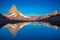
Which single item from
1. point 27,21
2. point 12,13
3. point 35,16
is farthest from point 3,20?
point 35,16

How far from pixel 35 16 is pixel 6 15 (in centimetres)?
224

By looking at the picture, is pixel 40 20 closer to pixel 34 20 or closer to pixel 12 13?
pixel 34 20

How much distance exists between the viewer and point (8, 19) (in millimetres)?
11938

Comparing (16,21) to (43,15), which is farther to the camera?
(16,21)

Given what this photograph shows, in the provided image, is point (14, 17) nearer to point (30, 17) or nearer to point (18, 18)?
point (18, 18)

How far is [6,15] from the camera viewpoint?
1177 cm

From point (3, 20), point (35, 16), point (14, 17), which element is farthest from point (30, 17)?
point (3, 20)

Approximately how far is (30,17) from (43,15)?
3.50 feet

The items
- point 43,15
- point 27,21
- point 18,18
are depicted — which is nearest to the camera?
point 43,15

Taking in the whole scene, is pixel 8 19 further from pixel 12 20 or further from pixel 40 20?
pixel 40 20

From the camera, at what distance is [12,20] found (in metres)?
12.1

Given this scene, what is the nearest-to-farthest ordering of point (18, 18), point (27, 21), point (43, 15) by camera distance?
point (43, 15) → point (18, 18) → point (27, 21)

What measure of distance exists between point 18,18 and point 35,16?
1.37 m

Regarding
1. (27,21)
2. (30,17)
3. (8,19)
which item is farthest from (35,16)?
(8,19)
